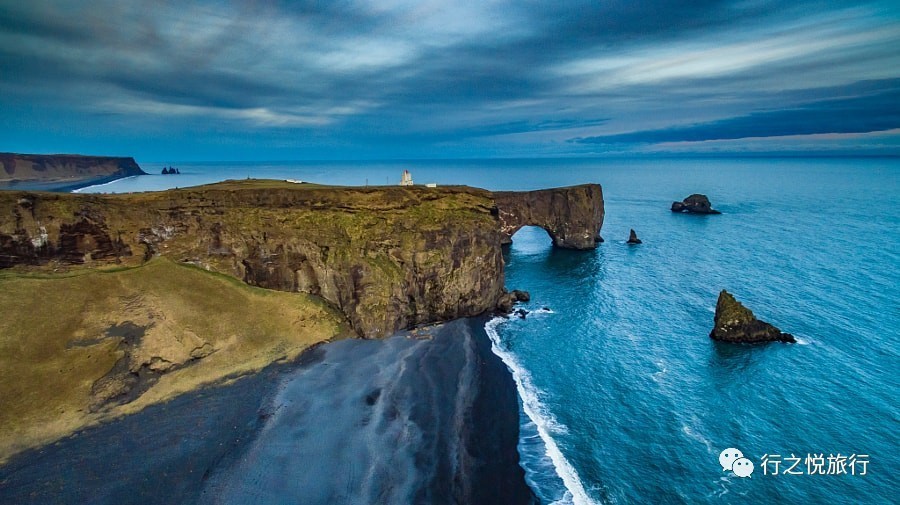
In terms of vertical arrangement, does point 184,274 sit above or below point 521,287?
above

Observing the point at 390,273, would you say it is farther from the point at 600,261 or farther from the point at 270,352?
the point at 600,261

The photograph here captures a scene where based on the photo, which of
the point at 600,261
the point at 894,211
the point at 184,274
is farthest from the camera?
the point at 894,211

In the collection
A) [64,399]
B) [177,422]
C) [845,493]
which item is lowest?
[845,493]

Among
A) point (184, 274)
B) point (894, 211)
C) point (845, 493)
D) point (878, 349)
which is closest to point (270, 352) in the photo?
point (184, 274)

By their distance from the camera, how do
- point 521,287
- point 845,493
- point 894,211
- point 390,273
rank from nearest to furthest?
point 845,493 → point 390,273 → point 521,287 → point 894,211

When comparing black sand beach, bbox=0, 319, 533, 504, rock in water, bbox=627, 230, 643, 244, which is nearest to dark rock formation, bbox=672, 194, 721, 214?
rock in water, bbox=627, 230, 643, 244

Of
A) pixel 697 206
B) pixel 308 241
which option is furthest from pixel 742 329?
pixel 697 206
